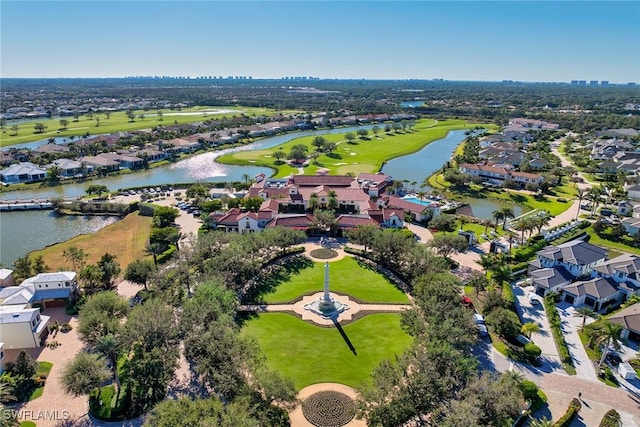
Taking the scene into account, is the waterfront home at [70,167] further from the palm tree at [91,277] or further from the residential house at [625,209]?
the residential house at [625,209]

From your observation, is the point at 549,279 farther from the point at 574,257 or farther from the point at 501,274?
the point at 501,274

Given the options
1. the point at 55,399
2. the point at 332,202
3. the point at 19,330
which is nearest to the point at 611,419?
the point at 55,399

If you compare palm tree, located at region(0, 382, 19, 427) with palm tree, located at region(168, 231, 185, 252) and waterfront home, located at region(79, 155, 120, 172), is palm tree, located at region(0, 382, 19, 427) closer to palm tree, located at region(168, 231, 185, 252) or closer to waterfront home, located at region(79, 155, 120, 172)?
palm tree, located at region(168, 231, 185, 252)

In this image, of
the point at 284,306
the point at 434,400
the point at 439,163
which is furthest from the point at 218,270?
the point at 439,163

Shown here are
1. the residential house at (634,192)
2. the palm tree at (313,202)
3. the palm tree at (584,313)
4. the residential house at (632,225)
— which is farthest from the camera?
the residential house at (634,192)

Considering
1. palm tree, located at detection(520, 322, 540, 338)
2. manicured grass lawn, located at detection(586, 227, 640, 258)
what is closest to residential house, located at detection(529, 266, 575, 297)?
palm tree, located at detection(520, 322, 540, 338)

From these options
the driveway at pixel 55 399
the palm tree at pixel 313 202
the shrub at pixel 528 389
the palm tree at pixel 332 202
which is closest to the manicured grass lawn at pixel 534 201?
the palm tree at pixel 332 202

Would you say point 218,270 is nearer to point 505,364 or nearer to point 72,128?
point 505,364
